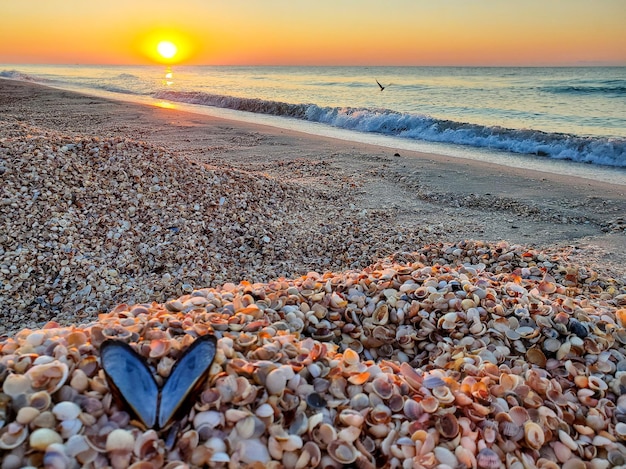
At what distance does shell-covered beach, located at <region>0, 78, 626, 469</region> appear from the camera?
138 centimetres

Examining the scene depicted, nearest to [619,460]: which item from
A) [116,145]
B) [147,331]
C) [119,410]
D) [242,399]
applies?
[242,399]

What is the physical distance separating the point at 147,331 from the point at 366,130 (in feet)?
39.6

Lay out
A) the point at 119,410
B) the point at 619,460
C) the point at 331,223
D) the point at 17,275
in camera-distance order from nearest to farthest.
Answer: the point at 119,410, the point at 619,460, the point at 17,275, the point at 331,223

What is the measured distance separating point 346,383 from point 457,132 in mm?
10649

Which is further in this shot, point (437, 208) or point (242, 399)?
point (437, 208)

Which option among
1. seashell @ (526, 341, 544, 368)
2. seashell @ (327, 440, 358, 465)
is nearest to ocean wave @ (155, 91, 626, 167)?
seashell @ (526, 341, 544, 368)

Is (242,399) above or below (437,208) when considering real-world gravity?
above

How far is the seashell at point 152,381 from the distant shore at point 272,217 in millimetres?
1666

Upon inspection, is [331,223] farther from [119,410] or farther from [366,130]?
[366,130]

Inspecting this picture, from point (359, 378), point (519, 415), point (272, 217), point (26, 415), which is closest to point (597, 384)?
point (519, 415)

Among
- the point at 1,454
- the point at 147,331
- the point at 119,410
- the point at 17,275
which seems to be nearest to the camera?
the point at 1,454

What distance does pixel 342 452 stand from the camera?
138 centimetres

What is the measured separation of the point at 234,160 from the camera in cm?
740

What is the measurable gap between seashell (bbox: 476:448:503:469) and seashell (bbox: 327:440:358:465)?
16.2 inches
